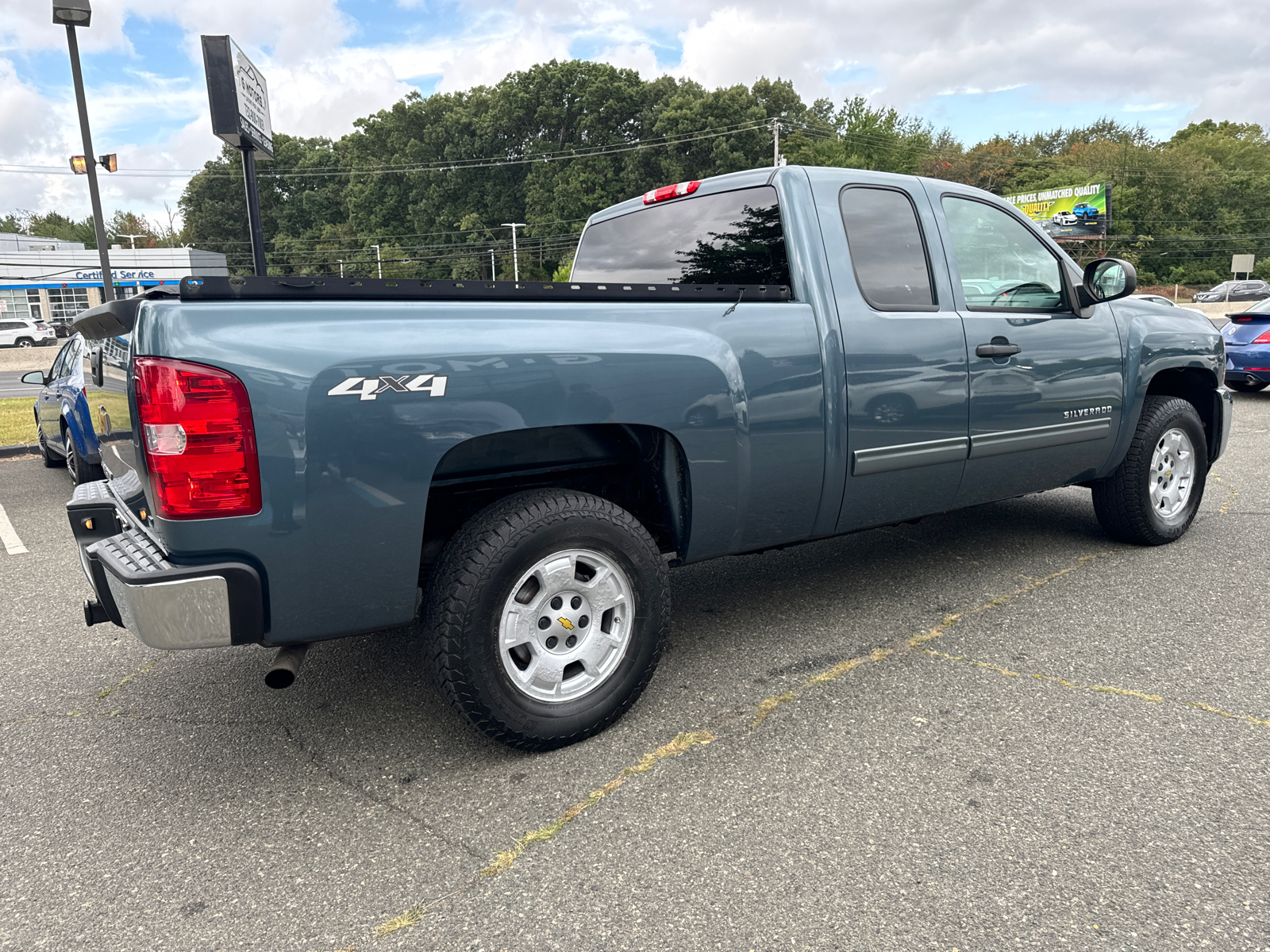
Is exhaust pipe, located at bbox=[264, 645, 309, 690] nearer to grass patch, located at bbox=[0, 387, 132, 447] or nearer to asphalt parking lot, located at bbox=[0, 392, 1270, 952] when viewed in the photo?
asphalt parking lot, located at bbox=[0, 392, 1270, 952]

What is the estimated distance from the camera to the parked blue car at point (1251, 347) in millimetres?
10836

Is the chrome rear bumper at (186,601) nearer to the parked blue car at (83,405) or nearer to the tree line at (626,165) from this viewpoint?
the parked blue car at (83,405)

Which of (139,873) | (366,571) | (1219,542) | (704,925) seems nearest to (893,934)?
(704,925)

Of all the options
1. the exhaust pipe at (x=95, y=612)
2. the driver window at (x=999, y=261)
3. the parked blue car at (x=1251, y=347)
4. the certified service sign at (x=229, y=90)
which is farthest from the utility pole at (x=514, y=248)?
the exhaust pipe at (x=95, y=612)

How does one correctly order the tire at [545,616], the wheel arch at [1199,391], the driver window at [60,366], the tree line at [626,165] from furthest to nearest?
the tree line at [626,165] < the driver window at [60,366] < the wheel arch at [1199,391] < the tire at [545,616]

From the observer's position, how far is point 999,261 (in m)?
4.02

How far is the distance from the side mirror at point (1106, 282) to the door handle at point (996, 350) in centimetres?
68

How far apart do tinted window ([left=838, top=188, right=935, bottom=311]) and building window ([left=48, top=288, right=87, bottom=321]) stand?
7548 cm

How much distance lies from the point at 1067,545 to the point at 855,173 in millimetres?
2565

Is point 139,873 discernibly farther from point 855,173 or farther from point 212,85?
point 212,85

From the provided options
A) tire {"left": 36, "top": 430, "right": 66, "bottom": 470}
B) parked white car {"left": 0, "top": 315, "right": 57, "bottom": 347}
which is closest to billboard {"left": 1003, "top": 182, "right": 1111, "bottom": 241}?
tire {"left": 36, "top": 430, "right": 66, "bottom": 470}

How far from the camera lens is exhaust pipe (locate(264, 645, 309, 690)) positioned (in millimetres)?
2418

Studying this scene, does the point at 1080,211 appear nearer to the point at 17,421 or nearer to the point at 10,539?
the point at 17,421

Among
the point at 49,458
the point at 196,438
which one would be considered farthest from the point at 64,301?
the point at 196,438
